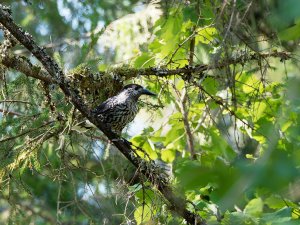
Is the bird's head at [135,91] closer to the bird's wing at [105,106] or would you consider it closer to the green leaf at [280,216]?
the bird's wing at [105,106]

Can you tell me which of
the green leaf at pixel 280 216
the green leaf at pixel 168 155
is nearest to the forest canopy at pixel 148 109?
the green leaf at pixel 280 216

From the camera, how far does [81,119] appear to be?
3.47m

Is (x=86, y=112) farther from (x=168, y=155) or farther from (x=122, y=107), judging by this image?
(x=168, y=155)

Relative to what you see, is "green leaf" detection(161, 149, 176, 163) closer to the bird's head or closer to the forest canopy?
the forest canopy

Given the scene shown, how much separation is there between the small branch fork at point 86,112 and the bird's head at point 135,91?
0.94 meters

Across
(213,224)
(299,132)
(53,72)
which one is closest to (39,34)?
(53,72)

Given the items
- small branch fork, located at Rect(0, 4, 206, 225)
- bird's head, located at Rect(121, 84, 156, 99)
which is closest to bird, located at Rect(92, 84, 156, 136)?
bird's head, located at Rect(121, 84, 156, 99)

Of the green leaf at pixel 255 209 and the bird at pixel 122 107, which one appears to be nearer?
the green leaf at pixel 255 209

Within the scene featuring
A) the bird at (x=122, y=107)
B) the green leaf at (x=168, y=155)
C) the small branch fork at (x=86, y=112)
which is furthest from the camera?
the green leaf at (x=168, y=155)

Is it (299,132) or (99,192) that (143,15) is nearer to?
(99,192)

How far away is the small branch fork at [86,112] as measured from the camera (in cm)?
285

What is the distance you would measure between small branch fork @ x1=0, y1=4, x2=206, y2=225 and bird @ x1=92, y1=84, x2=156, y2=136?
33.4 inches

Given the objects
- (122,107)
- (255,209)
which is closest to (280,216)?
(255,209)

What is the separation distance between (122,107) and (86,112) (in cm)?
133
